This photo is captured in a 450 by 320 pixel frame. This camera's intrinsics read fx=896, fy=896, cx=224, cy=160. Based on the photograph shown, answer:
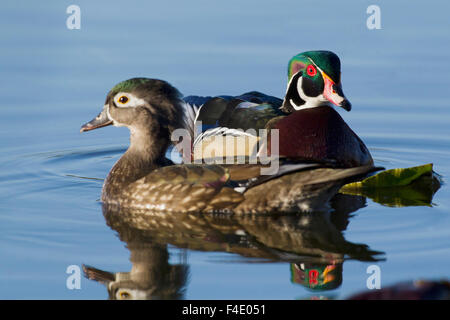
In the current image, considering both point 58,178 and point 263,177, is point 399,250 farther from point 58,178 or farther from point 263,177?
point 58,178

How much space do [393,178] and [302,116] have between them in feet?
3.79

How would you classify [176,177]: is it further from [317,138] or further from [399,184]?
[399,184]

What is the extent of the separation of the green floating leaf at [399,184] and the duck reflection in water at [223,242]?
0.98 ft

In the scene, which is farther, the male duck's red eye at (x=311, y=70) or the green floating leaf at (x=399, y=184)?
the male duck's red eye at (x=311, y=70)

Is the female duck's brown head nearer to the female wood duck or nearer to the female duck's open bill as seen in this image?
the female wood duck

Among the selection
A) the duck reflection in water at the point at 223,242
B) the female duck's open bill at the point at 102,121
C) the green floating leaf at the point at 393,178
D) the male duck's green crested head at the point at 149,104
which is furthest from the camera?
the green floating leaf at the point at 393,178

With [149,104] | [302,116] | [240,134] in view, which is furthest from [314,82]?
[149,104]

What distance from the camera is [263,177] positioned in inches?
313

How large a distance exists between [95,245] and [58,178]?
2368 millimetres

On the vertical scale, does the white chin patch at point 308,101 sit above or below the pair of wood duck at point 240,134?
above

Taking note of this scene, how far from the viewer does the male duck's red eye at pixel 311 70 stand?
29.7 feet

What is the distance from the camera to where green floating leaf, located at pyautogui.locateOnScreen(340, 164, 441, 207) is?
8.88 m

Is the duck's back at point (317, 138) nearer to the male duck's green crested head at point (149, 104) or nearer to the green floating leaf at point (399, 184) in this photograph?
the green floating leaf at point (399, 184)

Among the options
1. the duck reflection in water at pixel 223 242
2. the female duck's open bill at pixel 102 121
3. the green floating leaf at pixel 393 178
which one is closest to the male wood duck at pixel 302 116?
the green floating leaf at pixel 393 178
